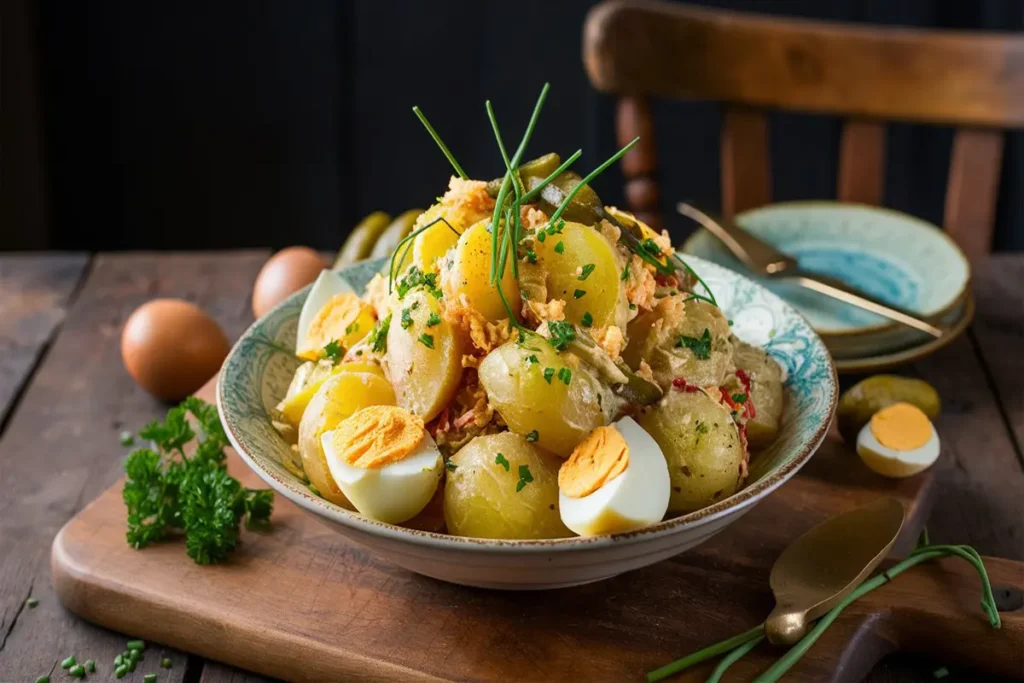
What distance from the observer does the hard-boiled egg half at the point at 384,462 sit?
1.24 meters

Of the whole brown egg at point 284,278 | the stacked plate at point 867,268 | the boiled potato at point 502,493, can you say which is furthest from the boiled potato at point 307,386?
the stacked plate at point 867,268

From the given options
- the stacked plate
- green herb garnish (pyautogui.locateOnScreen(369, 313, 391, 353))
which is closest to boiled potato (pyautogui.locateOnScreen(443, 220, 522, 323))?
green herb garnish (pyautogui.locateOnScreen(369, 313, 391, 353))

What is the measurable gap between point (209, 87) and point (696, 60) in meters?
1.85

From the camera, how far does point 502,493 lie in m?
1.24

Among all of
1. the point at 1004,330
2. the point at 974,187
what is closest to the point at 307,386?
the point at 1004,330

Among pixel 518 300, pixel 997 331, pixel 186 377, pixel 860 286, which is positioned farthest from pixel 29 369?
pixel 997 331

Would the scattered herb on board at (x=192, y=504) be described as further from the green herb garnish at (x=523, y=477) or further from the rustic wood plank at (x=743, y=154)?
the rustic wood plank at (x=743, y=154)

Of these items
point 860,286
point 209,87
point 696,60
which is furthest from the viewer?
point 209,87

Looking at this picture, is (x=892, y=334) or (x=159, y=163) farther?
(x=159, y=163)

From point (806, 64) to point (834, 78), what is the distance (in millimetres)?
84

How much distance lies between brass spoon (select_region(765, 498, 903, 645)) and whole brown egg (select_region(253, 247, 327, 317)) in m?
1.17

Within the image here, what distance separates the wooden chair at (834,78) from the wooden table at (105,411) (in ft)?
1.31

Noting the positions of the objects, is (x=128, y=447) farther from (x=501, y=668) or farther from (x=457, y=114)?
(x=457, y=114)

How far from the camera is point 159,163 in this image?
395 centimetres
